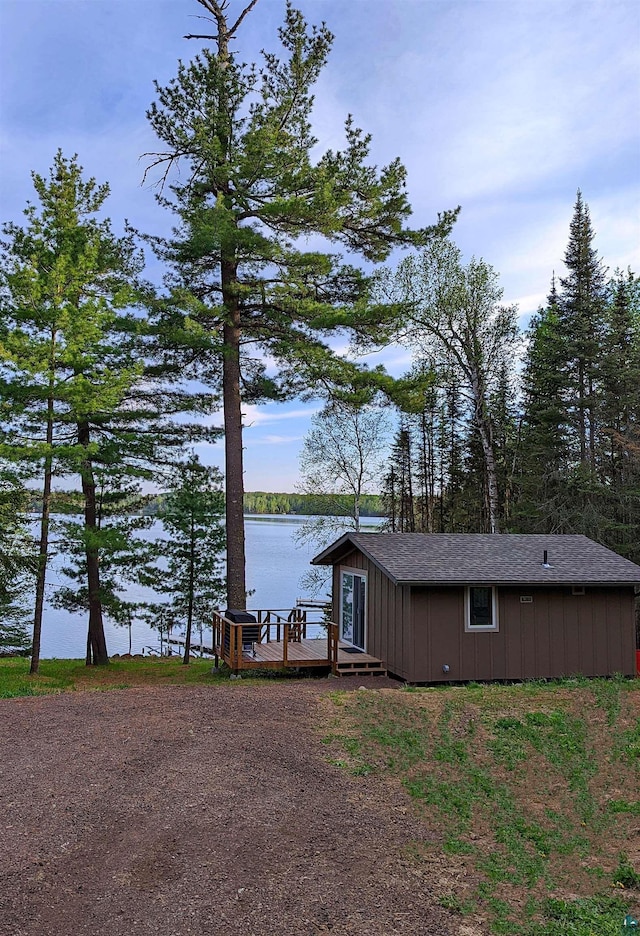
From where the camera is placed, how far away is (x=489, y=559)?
12.1 meters

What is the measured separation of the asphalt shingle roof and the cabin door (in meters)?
0.65

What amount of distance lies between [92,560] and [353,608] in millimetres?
6370

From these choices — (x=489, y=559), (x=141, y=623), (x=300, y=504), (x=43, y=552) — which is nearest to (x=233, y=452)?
(x=43, y=552)

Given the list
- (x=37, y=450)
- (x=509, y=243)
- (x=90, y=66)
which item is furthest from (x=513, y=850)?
(x=509, y=243)

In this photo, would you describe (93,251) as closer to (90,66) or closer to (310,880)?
(90,66)

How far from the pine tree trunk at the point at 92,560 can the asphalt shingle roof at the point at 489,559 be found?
5268mm

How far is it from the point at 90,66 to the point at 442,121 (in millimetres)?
7558

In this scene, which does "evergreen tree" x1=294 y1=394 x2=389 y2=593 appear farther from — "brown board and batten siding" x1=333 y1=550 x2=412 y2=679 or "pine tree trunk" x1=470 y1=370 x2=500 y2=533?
"brown board and batten siding" x1=333 y1=550 x2=412 y2=679

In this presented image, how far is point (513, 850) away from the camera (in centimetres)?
442

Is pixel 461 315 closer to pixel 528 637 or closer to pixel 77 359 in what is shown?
Answer: pixel 528 637

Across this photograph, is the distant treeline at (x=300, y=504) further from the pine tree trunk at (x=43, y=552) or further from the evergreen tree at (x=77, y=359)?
the evergreen tree at (x=77, y=359)

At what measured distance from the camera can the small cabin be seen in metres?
11.1

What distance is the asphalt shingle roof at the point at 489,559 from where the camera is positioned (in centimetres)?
1111

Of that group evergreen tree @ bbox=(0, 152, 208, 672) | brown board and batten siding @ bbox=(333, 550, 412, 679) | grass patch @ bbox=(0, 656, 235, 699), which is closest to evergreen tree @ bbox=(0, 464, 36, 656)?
evergreen tree @ bbox=(0, 152, 208, 672)
